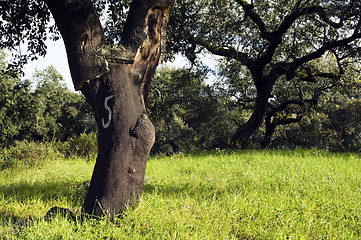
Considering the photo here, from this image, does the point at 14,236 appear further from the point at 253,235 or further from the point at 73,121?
the point at 73,121

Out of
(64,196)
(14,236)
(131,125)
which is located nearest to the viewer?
(14,236)

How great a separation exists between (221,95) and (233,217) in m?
18.1

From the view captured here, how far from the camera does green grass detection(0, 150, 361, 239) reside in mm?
3471

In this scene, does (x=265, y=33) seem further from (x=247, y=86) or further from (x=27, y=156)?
(x=27, y=156)

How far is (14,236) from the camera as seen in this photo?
131 inches

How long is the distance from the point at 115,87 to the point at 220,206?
2584 mm

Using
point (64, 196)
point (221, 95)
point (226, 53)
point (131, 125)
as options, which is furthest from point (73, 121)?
point (131, 125)

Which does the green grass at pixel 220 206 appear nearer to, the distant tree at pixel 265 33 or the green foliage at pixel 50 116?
the distant tree at pixel 265 33

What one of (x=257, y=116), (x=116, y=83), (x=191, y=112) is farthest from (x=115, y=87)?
(x=191, y=112)

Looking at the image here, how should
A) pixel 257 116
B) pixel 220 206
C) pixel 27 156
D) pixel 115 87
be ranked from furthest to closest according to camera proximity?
pixel 257 116, pixel 27 156, pixel 220 206, pixel 115 87

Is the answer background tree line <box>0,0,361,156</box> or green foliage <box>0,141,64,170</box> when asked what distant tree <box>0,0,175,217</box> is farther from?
green foliage <box>0,141,64,170</box>

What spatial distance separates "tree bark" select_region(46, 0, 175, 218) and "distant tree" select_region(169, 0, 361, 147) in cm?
585

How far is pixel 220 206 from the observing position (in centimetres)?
443

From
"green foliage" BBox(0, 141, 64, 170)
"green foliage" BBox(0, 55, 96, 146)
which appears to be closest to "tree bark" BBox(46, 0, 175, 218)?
"green foliage" BBox(0, 141, 64, 170)
